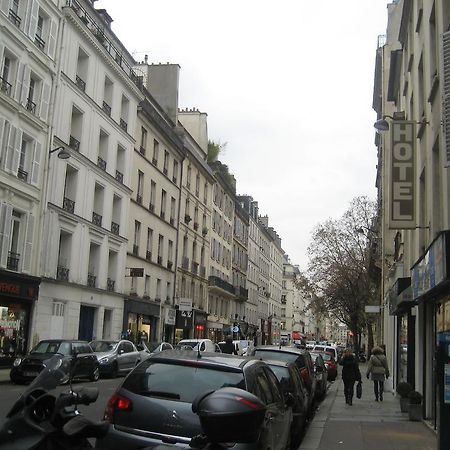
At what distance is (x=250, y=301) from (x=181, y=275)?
1188 inches

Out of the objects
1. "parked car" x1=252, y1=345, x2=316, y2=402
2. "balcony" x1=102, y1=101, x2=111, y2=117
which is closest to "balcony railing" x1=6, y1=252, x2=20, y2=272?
"balcony" x1=102, y1=101, x2=111, y2=117

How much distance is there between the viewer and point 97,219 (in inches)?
1307

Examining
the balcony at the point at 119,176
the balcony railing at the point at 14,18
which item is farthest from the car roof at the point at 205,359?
the balcony at the point at 119,176

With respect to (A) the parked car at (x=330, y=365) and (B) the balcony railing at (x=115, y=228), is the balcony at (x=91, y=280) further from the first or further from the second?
(A) the parked car at (x=330, y=365)

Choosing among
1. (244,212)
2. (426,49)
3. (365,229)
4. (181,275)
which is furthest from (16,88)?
(244,212)

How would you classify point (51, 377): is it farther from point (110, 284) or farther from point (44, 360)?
point (110, 284)

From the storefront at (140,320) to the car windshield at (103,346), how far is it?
7710 millimetres

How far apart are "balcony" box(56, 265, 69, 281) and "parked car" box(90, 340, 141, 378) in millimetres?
4641

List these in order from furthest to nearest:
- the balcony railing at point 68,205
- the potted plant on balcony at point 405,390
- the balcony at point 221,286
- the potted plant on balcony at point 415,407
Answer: the balcony at point 221,286 → the balcony railing at point 68,205 → the potted plant on balcony at point 405,390 → the potted plant on balcony at point 415,407

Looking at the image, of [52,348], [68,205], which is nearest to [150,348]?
[68,205]

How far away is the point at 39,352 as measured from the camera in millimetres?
20922

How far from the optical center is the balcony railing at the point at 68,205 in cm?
2961

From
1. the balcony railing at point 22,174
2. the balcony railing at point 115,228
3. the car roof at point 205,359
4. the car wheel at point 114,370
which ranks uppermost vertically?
the balcony railing at point 22,174

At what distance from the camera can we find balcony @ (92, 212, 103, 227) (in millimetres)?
32794
